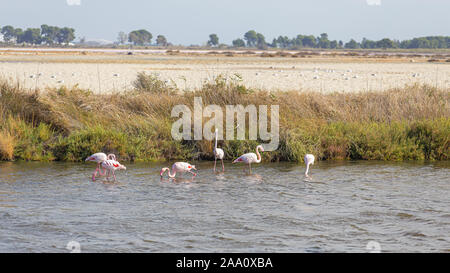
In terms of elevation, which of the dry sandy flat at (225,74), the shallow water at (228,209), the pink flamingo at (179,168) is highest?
the dry sandy flat at (225,74)

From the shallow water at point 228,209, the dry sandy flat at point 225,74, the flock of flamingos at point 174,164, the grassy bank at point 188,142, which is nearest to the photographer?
the shallow water at point 228,209

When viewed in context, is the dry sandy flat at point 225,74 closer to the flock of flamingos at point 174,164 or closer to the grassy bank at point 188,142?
the grassy bank at point 188,142

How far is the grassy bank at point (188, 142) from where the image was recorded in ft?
48.9

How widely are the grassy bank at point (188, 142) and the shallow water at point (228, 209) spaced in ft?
2.59

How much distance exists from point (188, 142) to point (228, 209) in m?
5.12

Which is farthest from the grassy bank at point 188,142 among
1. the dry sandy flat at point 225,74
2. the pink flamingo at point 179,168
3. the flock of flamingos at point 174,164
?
the pink flamingo at point 179,168

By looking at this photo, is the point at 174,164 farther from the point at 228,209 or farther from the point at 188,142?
the point at 228,209

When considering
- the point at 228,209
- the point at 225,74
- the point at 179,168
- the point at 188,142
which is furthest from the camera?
the point at 225,74

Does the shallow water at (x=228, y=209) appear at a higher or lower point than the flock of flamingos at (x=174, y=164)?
lower

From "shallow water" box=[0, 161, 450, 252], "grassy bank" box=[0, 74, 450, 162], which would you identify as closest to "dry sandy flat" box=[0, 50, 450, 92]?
"grassy bank" box=[0, 74, 450, 162]

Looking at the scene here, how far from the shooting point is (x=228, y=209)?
416 inches

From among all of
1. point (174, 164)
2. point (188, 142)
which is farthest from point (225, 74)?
point (174, 164)

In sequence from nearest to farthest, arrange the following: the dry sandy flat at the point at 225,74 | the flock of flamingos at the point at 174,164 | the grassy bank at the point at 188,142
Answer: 1. the flock of flamingos at the point at 174,164
2. the grassy bank at the point at 188,142
3. the dry sandy flat at the point at 225,74

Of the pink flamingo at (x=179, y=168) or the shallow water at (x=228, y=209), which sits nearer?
the shallow water at (x=228, y=209)
